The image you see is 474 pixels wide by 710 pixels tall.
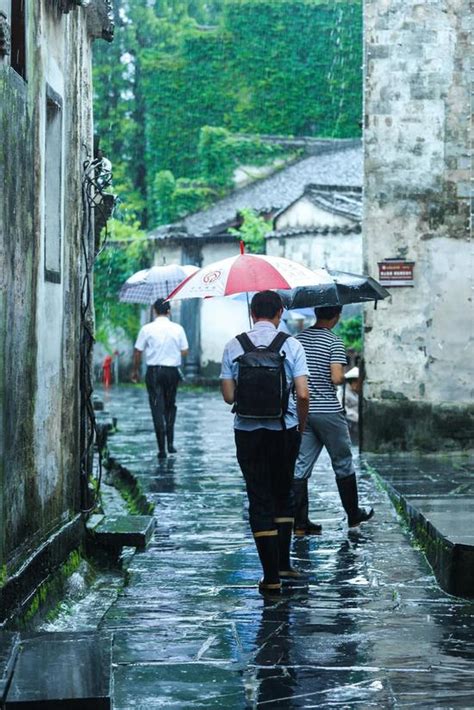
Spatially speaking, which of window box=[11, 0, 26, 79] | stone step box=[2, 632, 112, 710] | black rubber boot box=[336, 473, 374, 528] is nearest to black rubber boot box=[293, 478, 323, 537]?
black rubber boot box=[336, 473, 374, 528]

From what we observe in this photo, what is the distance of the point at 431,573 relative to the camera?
894cm

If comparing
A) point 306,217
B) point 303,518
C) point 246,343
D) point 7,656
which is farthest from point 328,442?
point 306,217

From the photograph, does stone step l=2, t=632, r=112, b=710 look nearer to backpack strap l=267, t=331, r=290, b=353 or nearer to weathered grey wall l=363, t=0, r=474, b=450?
backpack strap l=267, t=331, r=290, b=353

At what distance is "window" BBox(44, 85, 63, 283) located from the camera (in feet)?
28.6

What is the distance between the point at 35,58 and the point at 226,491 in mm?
6314

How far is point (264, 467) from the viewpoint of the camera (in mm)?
8391

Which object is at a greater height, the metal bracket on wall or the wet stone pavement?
the metal bracket on wall

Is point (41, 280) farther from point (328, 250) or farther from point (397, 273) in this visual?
point (328, 250)

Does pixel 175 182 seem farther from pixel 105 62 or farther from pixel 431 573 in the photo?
pixel 431 573

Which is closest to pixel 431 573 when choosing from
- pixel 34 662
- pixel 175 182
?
pixel 34 662

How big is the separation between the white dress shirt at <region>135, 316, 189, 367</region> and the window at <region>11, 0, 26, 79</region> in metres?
9.31

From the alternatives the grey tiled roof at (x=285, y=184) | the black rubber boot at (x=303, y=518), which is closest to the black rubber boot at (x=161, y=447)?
the black rubber boot at (x=303, y=518)

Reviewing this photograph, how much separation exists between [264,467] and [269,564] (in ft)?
1.89

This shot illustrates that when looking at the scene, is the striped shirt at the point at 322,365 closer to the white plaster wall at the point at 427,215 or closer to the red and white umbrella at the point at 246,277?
the red and white umbrella at the point at 246,277
